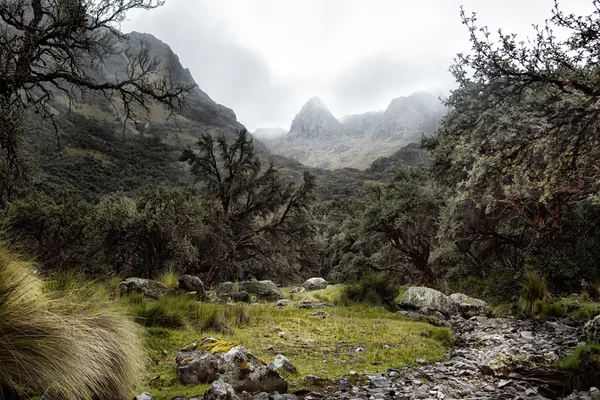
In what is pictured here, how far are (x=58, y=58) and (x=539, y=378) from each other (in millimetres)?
12543

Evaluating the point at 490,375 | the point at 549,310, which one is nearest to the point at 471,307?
the point at 549,310

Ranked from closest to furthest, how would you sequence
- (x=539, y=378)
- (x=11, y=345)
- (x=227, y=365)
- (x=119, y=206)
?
(x=11, y=345) → (x=227, y=365) → (x=539, y=378) → (x=119, y=206)

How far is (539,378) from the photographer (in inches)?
208

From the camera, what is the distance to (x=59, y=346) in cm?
292

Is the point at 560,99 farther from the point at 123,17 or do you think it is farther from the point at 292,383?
the point at 123,17

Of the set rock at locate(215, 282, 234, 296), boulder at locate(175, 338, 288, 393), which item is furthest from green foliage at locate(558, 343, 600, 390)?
rock at locate(215, 282, 234, 296)

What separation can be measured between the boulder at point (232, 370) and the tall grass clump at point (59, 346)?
708 millimetres

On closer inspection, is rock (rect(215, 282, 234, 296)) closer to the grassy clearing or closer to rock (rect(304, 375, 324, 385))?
the grassy clearing

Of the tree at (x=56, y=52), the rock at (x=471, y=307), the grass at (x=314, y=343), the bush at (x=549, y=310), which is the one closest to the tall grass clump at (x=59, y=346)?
the grass at (x=314, y=343)

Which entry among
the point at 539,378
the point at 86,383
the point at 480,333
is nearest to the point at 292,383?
the point at 86,383

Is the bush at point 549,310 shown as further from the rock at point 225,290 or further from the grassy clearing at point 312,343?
the rock at point 225,290

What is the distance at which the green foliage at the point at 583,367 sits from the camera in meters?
4.75

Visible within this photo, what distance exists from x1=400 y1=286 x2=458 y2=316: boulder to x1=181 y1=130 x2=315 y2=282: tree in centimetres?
1196

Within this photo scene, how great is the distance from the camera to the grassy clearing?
5.23 m
